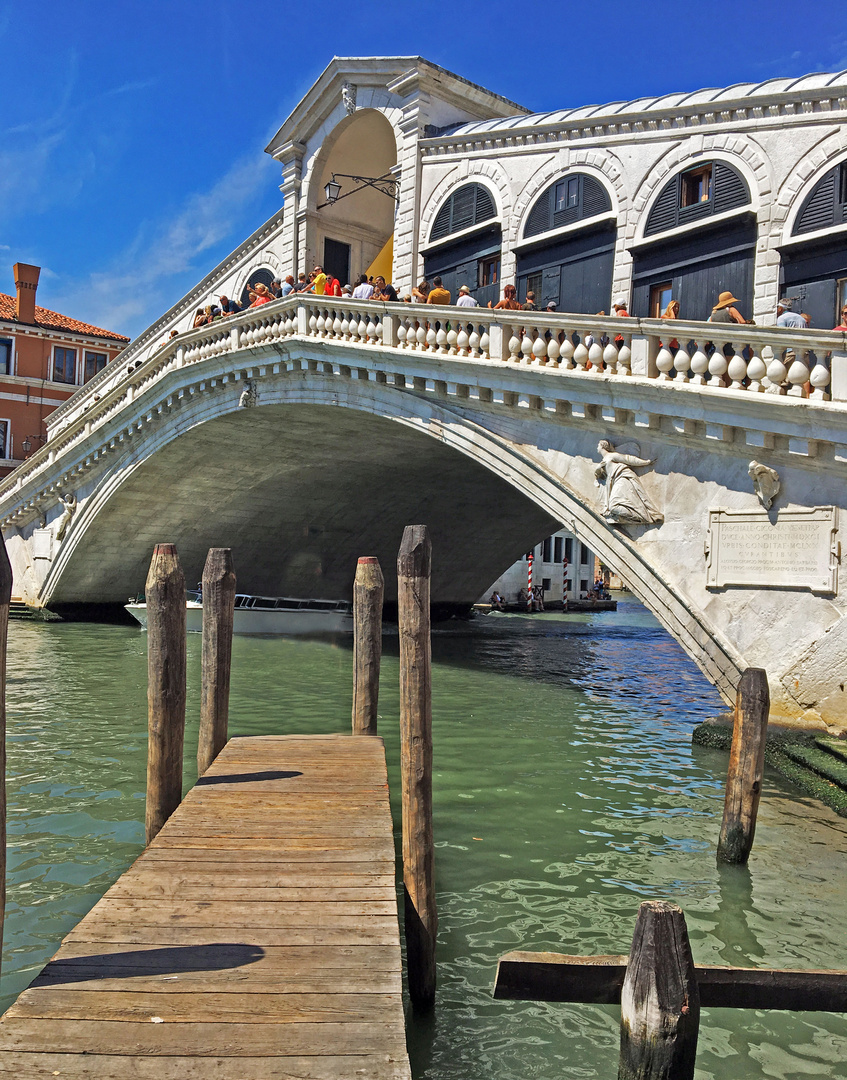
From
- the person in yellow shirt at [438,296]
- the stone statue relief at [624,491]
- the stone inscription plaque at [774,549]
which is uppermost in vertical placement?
the person in yellow shirt at [438,296]

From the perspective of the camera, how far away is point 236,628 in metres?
20.7

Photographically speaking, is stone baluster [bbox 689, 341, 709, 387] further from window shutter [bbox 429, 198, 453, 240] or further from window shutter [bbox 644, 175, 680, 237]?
window shutter [bbox 429, 198, 453, 240]

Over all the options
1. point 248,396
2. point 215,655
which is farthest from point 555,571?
point 215,655

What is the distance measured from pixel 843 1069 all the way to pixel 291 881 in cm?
215

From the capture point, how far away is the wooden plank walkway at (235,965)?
2424 mm

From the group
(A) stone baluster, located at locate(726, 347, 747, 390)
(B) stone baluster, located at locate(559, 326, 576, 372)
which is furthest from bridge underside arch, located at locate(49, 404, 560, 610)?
(A) stone baluster, located at locate(726, 347, 747, 390)

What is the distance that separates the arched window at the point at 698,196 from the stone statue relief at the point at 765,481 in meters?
3.90

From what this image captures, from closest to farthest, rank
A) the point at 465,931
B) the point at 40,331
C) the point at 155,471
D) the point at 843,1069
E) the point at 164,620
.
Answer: the point at 843,1069, the point at 465,931, the point at 164,620, the point at 155,471, the point at 40,331

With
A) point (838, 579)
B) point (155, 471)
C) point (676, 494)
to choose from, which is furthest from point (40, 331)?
point (838, 579)

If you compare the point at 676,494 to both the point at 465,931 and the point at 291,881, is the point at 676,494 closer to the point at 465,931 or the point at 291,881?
the point at 465,931

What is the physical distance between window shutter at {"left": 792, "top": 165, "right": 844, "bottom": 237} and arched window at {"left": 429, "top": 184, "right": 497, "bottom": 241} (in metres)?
5.03

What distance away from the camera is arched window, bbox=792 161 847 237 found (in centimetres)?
947

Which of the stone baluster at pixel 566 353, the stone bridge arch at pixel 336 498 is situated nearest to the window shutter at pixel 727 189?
the stone baluster at pixel 566 353

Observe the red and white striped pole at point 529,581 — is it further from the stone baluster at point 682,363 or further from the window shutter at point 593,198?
the stone baluster at point 682,363
